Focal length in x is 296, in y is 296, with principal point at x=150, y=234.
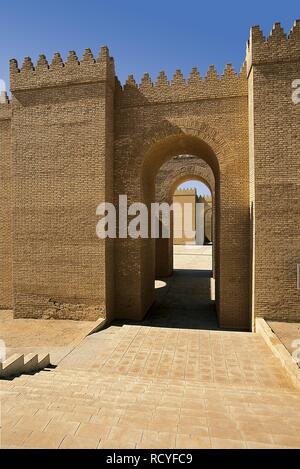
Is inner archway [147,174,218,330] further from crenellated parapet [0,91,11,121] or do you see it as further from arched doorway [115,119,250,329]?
crenellated parapet [0,91,11,121]

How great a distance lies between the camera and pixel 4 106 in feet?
36.1

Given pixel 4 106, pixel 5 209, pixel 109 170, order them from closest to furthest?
pixel 109 170, pixel 4 106, pixel 5 209

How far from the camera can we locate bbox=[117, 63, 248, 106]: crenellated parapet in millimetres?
9258

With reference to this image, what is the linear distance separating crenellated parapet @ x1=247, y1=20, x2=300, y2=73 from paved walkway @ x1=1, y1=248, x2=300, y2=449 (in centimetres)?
770

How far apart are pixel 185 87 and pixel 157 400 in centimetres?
890

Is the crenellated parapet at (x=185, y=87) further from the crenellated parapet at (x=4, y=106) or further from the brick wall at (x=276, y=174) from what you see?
the crenellated parapet at (x=4, y=106)

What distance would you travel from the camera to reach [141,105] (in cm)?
982

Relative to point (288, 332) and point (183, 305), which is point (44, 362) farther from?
point (183, 305)

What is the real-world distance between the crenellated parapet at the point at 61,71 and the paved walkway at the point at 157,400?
26.4 feet

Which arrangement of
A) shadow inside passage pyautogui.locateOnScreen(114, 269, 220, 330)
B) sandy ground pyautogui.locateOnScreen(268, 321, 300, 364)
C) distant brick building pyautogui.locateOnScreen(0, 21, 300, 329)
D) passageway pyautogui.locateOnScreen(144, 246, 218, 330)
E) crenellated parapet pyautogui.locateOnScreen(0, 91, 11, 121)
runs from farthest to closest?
1. crenellated parapet pyautogui.locateOnScreen(0, 91, 11, 121)
2. passageway pyautogui.locateOnScreen(144, 246, 218, 330)
3. shadow inside passage pyautogui.locateOnScreen(114, 269, 220, 330)
4. distant brick building pyautogui.locateOnScreen(0, 21, 300, 329)
5. sandy ground pyautogui.locateOnScreen(268, 321, 300, 364)

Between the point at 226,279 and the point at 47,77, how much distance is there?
28.6 feet

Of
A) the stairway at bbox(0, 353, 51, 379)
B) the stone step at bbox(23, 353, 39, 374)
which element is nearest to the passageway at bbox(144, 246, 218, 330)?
the stairway at bbox(0, 353, 51, 379)

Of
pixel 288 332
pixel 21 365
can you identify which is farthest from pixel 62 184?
pixel 288 332
